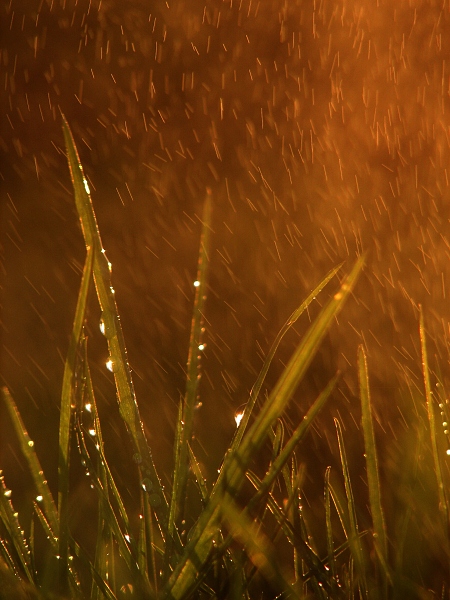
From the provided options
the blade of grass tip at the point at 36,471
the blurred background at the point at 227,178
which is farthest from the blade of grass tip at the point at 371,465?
the blurred background at the point at 227,178

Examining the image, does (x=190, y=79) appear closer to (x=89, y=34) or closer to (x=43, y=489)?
(x=89, y=34)

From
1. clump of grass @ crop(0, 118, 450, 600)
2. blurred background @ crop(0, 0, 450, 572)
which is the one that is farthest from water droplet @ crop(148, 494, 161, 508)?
blurred background @ crop(0, 0, 450, 572)

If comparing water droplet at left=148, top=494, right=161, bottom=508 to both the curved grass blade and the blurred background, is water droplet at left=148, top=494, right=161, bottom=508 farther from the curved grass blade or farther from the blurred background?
the blurred background

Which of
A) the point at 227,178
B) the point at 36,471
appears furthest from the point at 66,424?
the point at 227,178

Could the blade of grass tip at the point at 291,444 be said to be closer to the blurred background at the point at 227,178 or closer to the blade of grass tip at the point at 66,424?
the blade of grass tip at the point at 66,424

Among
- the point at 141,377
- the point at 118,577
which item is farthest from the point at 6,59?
the point at 118,577

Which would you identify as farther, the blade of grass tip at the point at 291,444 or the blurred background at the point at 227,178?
the blurred background at the point at 227,178
